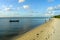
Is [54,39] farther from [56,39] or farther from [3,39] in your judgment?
[3,39]

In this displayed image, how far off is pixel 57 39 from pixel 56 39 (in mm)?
101

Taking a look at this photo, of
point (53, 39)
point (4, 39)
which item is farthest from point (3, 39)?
point (53, 39)

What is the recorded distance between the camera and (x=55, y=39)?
15.4m

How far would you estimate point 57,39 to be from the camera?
15.4 meters

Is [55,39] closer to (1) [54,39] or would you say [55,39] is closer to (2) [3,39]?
(1) [54,39]

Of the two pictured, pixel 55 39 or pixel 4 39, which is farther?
pixel 4 39

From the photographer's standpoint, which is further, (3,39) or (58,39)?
(3,39)

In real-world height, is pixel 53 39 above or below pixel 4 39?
above

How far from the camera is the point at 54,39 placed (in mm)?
15312

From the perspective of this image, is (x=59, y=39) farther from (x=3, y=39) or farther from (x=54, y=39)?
(x=3, y=39)

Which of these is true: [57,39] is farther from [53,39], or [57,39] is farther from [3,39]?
[3,39]

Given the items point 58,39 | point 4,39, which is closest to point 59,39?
point 58,39

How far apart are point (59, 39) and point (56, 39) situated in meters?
A: 0.33

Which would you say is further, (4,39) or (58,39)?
(4,39)
